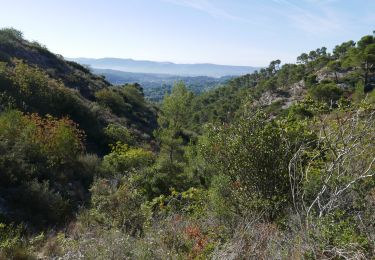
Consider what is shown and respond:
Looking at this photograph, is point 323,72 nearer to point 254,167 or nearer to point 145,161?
point 145,161

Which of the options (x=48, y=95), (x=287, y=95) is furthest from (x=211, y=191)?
(x=287, y=95)

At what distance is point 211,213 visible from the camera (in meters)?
8.00

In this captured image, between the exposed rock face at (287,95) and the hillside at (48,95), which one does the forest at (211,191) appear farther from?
the exposed rock face at (287,95)

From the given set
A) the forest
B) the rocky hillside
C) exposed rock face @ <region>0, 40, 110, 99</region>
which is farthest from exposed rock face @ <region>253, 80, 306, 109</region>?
the forest

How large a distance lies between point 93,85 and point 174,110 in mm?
12500

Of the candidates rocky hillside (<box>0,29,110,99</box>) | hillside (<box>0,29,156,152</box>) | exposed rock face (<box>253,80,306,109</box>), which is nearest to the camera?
hillside (<box>0,29,156,152</box>)

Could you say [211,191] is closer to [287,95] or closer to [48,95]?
[48,95]

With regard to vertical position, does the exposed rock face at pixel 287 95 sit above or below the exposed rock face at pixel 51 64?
below

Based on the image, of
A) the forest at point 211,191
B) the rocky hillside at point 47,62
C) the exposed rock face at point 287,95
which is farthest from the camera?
the exposed rock face at point 287,95

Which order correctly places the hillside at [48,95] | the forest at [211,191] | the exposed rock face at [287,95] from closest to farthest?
the forest at [211,191]
the hillside at [48,95]
the exposed rock face at [287,95]

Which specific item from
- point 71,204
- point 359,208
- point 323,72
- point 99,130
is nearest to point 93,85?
point 99,130

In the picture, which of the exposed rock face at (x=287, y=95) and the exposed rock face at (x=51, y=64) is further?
the exposed rock face at (x=287, y=95)

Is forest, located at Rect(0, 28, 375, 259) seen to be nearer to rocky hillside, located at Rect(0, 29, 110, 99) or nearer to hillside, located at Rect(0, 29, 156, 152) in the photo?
hillside, located at Rect(0, 29, 156, 152)

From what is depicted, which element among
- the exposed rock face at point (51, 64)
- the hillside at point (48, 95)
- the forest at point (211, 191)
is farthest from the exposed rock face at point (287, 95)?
the forest at point (211, 191)
